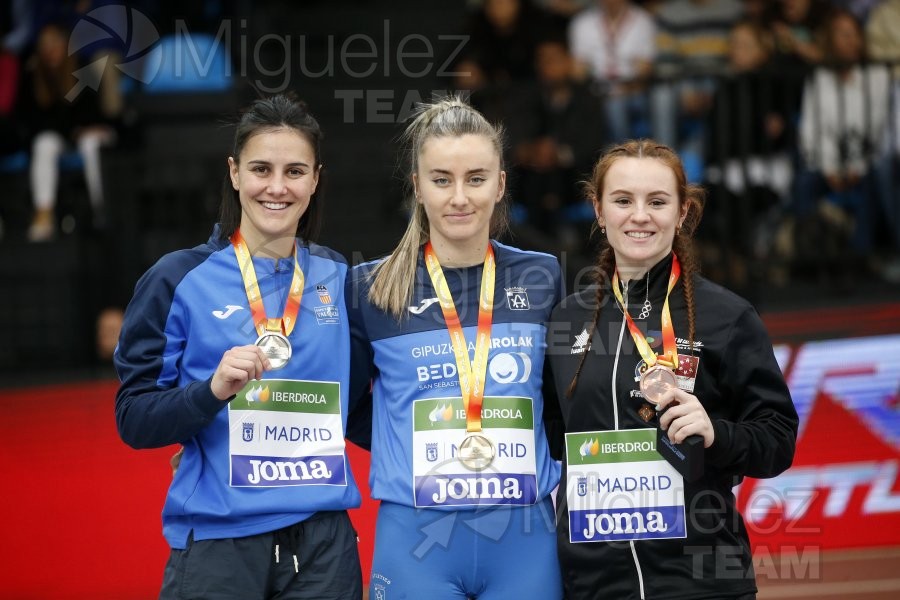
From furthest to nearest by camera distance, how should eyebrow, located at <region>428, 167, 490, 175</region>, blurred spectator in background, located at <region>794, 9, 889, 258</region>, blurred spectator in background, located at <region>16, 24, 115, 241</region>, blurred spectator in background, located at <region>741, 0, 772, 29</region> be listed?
blurred spectator in background, located at <region>741, 0, 772, 29</region> < blurred spectator in background, located at <region>16, 24, 115, 241</region> < blurred spectator in background, located at <region>794, 9, 889, 258</region> < eyebrow, located at <region>428, 167, 490, 175</region>

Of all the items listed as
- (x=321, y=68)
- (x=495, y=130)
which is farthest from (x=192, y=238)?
(x=495, y=130)

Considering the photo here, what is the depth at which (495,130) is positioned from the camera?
3.97 meters

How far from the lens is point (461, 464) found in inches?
143

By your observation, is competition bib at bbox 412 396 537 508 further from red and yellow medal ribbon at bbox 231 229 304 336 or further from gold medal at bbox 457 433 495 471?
red and yellow medal ribbon at bbox 231 229 304 336

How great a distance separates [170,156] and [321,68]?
7.11 feet

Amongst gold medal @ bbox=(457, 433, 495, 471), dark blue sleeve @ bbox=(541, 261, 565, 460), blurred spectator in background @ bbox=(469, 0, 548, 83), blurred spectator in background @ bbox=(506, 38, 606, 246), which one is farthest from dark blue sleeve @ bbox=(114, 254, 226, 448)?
blurred spectator in background @ bbox=(469, 0, 548, 83)

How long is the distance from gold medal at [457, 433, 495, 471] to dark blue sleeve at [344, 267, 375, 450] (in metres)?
0.50

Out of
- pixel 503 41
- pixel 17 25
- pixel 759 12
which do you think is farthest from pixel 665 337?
pixel 17 25

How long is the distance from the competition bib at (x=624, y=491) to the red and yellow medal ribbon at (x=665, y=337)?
0.21m

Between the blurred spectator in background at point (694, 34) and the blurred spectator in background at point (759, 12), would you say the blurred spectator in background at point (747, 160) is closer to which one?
the blurred spectator in background at point (694, 34)

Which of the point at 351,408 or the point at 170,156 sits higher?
A: the point at 170,156

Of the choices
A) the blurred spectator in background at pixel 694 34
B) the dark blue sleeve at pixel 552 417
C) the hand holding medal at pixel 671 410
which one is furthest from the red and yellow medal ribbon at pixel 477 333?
the blurred spectator in background at pixel 694 34

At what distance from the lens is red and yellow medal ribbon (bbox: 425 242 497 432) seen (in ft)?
12.0

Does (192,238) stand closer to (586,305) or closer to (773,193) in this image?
(773,193)
